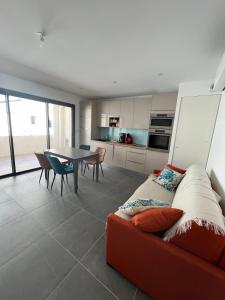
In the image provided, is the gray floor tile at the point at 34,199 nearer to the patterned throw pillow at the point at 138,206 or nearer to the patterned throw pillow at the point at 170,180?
the patterned throw pillow at the point at 138,206

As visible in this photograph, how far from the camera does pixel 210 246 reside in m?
0.88

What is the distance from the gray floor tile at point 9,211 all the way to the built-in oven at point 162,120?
3530 mm

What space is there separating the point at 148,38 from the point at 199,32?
549 millimetres

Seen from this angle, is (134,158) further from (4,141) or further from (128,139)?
(4,141)

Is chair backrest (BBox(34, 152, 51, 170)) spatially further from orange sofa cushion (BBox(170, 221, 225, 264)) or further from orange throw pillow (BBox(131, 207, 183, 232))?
orange sofa cushion (BBox(170, 221, 225, 264))

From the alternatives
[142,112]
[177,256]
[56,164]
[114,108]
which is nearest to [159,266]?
[177,256]

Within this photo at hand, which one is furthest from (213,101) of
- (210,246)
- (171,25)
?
(210,246)

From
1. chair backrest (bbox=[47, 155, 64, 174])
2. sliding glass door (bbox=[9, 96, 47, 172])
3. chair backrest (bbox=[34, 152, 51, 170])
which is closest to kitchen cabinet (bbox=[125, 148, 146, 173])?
chair backrest (bbox=[47, 155, 64, 174])

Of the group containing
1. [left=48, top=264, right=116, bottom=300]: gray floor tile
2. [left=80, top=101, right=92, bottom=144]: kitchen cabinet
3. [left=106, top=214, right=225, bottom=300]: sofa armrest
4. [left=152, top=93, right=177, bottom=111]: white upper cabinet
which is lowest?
[left=48, top=264, right=116, bottom=300]: gray floor tile

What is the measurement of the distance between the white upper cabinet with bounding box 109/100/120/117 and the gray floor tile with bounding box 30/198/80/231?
321cm

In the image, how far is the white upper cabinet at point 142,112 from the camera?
398 centimetres

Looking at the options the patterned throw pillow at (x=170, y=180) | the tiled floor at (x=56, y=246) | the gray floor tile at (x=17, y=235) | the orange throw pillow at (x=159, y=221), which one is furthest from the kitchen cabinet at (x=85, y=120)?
the orange throw pillow at (x=159, y=221)

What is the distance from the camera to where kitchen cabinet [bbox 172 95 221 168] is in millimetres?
2928

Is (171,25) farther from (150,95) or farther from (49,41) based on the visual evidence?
(150,95)
